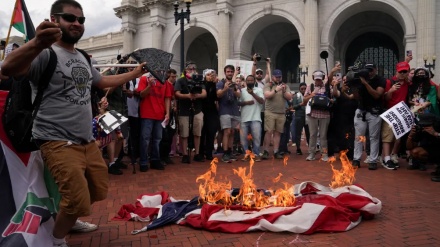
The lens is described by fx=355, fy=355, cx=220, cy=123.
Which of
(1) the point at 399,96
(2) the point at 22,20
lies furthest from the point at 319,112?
(2) the point at 22,20

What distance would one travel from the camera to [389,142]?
753 centimetres

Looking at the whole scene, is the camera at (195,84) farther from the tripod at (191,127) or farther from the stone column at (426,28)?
the stone column at (426,28)

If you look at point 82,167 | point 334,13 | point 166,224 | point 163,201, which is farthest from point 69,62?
point 334,13

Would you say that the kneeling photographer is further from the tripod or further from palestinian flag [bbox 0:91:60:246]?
palestinian flag [bbox 0:91:60:246]

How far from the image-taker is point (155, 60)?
12.2 ft

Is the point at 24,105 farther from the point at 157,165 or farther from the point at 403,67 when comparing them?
the point at 403,67

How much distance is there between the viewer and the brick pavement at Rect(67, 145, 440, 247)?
136 inches

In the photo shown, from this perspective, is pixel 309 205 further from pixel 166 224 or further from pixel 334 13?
pixel 334 13

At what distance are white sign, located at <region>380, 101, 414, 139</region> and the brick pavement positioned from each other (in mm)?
873

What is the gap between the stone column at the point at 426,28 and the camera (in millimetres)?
19438

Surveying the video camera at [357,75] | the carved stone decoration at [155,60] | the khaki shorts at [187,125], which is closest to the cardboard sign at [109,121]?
the khaki shorts at [187,125]

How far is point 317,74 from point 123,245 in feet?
21.0

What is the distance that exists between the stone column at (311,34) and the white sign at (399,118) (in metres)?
15.5

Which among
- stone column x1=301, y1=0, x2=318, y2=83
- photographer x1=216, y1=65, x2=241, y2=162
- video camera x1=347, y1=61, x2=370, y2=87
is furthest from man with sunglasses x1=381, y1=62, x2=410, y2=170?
stone column x1=301, y1=0, x2=318, y2=83
